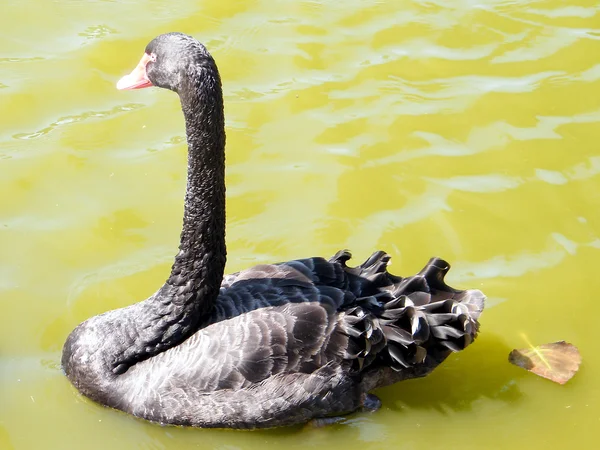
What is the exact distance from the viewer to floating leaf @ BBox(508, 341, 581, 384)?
5109mm

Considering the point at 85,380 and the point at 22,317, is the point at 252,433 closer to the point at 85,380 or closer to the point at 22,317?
the point at 85,380

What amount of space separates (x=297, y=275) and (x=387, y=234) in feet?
4.07

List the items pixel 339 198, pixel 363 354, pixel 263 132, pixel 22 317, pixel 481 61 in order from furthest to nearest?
pixel 481 61, pixel 263 132, pixel 339 198, pixel 22 317, pixel 363 354

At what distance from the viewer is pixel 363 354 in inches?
187

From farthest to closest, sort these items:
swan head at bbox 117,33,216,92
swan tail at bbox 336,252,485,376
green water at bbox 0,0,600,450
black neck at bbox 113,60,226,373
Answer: green water at bbox 0,0,600,450
swan tail at bbox 336,252,485,376
black neck at bbox 113,60,226,373
swan head at bbox 117,33,216,92

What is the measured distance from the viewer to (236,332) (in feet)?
15.4

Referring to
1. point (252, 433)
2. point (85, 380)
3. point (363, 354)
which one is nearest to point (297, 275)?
point (363, 354)

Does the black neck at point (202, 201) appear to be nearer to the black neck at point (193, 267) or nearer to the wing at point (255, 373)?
the black neck at point (193, 267)

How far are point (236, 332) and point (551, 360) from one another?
1973 millimetres

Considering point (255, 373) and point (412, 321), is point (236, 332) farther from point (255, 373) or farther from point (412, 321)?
point (412, 321)

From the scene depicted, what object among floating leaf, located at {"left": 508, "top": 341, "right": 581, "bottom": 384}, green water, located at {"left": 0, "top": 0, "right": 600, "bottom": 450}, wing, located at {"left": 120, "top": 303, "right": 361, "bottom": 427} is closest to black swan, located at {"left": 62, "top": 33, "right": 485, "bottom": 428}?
wing, located at {"left": 120, "top": 303, "right": 361, "bottom": 427}

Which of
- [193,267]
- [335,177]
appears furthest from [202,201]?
[335,177]

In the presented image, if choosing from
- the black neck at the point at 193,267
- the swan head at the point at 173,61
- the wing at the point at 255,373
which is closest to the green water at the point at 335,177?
the wing at the point at 255,373

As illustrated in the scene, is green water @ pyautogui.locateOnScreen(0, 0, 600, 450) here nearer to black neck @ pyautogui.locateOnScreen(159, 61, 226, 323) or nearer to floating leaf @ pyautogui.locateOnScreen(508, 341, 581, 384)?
floating leaf @ pyautogui.locateOnScreen(508, 341, 581, 384)
